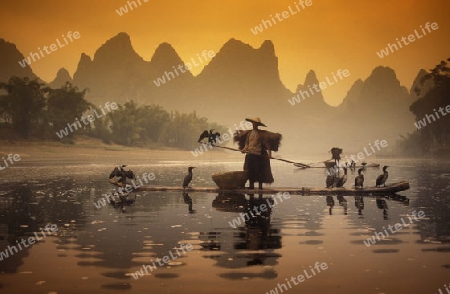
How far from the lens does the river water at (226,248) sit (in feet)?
27.3

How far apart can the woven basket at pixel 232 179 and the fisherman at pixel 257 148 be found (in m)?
0.34

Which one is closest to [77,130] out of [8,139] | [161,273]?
[8,139]

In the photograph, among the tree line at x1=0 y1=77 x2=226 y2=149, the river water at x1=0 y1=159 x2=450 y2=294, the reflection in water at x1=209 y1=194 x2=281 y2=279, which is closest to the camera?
the river water at x1=0 y1=159 x2=450 y2=294

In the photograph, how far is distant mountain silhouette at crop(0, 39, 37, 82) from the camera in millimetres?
174000

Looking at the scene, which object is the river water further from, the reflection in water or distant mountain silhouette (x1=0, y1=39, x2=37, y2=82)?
distant mountain silhouette (x1=0, y1=39, x2=37, y2=82)

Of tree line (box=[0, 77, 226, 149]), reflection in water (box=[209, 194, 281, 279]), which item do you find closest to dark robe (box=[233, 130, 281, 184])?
reflection in water (box=[209, 194, 281, 279])

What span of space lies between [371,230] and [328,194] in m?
9.47

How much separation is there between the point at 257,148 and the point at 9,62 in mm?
170406

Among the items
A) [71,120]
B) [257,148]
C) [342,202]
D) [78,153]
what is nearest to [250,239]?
[342,202]

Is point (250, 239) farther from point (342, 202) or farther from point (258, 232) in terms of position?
point (342, 202)

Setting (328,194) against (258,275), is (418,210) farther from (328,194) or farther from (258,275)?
(258,275)

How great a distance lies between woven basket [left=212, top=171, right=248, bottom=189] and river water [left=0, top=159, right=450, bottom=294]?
3604 millimetres

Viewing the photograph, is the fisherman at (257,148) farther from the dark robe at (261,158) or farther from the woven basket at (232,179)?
the woven basket at (232,179)

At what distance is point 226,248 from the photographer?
10961 millimetres
